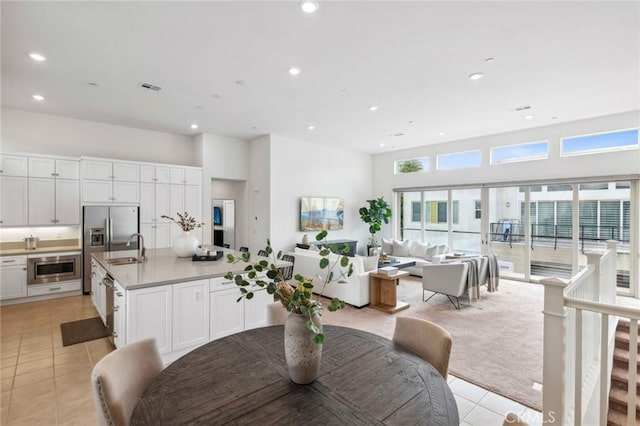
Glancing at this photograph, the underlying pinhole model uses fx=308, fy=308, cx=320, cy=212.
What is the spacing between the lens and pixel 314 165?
26.5 ft

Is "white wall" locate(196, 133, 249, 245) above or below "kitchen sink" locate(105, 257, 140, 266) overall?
above

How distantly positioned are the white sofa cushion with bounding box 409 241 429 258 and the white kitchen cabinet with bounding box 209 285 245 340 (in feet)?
17.9

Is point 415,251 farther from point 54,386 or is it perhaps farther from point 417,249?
point 54,386

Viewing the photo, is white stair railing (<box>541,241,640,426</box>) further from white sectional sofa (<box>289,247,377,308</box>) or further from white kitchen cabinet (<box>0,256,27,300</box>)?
white kitchen cabinet (<box>0,256,27,300</box>)

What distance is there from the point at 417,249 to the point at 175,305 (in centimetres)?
621

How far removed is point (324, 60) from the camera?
362cm

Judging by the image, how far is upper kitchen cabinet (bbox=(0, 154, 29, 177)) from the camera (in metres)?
4.98

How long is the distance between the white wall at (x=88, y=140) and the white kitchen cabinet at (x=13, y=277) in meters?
1.96

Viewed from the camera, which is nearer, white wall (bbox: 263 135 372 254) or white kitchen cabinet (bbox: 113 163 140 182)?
white kitchen cabinet (bbox: 113 163 140 182)

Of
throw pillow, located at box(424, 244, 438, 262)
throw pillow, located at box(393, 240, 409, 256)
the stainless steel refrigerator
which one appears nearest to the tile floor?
the stainless steel refrigerator

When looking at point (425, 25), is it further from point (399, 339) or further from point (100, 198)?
point (100, 198)

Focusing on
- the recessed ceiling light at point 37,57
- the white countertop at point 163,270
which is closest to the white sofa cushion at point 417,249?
the white countertop at point 163,270

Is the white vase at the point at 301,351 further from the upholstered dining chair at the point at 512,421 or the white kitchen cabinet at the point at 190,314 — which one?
→ the white kitchen cabinet at the point at 190,314

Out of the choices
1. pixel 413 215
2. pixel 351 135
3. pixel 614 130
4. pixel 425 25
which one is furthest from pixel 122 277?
pixel 614 130
